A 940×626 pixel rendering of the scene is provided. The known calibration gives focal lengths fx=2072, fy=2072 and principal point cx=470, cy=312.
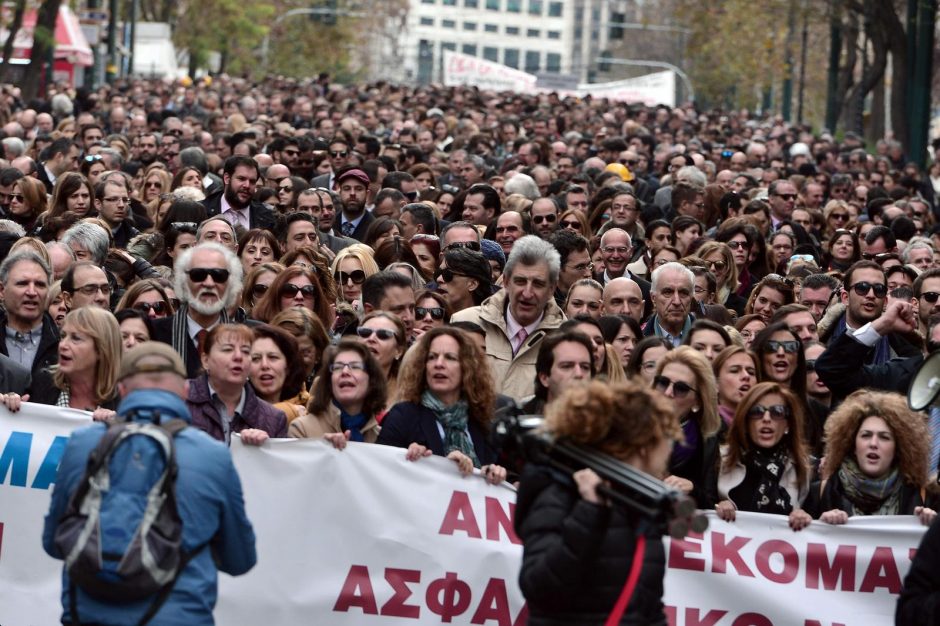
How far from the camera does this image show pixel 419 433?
8258mm

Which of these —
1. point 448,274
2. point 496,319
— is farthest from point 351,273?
point 496,319

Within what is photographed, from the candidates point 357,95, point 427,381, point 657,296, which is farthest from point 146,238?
point 357,95

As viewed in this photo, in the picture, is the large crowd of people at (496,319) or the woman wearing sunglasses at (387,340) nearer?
the large crowd of people at (496,319)

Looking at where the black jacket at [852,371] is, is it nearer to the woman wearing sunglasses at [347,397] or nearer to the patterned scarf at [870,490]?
the patterned scarf at [870,490]

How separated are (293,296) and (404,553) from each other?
103 inches

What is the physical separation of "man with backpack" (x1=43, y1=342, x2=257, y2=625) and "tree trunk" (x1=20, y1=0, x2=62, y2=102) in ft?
107

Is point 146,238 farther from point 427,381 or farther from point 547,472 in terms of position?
point 547,472

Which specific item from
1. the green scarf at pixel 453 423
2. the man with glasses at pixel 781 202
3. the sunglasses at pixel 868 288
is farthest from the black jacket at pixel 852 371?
the man with glasses at pixel 781 202

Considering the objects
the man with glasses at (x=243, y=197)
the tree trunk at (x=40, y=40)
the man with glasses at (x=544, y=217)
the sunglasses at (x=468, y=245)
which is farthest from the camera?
the tree trunk at (x=40, y=40)

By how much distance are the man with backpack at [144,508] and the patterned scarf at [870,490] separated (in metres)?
3.05

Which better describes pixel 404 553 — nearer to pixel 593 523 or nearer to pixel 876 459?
pixel 876 459

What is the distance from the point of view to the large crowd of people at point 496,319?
323 inches

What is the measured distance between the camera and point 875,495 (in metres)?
8.11

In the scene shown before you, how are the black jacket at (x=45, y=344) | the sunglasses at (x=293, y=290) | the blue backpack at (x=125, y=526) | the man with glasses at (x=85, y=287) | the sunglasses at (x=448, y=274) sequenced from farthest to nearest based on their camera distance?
the sunglasses at (x=448, y=274) → the sunglasses at (x=293, y=290) → the man with glasses at (x=85, y=287) → the black jacket at (x=45, y=344) → the blue backpack at (x=125, y=526)
